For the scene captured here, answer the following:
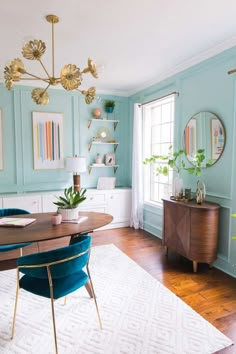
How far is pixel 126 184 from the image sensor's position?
5160 mm

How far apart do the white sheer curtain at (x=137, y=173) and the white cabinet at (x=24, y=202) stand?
1703 mm

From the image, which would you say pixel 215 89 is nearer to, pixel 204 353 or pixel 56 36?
pixel 56 36

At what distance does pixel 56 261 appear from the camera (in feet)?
5.42

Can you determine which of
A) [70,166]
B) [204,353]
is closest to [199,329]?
[204,353]

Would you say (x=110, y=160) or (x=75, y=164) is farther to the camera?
(x=110, y=160)

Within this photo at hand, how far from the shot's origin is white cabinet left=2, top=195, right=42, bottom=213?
3.83m

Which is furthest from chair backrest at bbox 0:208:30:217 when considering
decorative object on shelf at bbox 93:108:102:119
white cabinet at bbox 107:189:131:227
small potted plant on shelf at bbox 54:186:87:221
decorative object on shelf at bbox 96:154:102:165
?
decorative object on shelf at bbox 93:108:102:119

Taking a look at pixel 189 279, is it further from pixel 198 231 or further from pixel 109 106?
pixel 109 106

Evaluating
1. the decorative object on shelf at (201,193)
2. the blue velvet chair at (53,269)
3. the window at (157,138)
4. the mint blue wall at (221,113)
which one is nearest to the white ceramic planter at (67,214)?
the blue velvet chair at (53,269)

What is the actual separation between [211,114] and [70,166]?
2.36 metres

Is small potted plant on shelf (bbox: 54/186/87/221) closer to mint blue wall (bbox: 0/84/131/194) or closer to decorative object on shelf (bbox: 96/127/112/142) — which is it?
mint blue wall (bbox: 0/84/131/194)

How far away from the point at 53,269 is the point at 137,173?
119 inches

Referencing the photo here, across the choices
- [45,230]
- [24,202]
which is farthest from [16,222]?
[24,202]

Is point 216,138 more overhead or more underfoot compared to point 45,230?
more overhead
